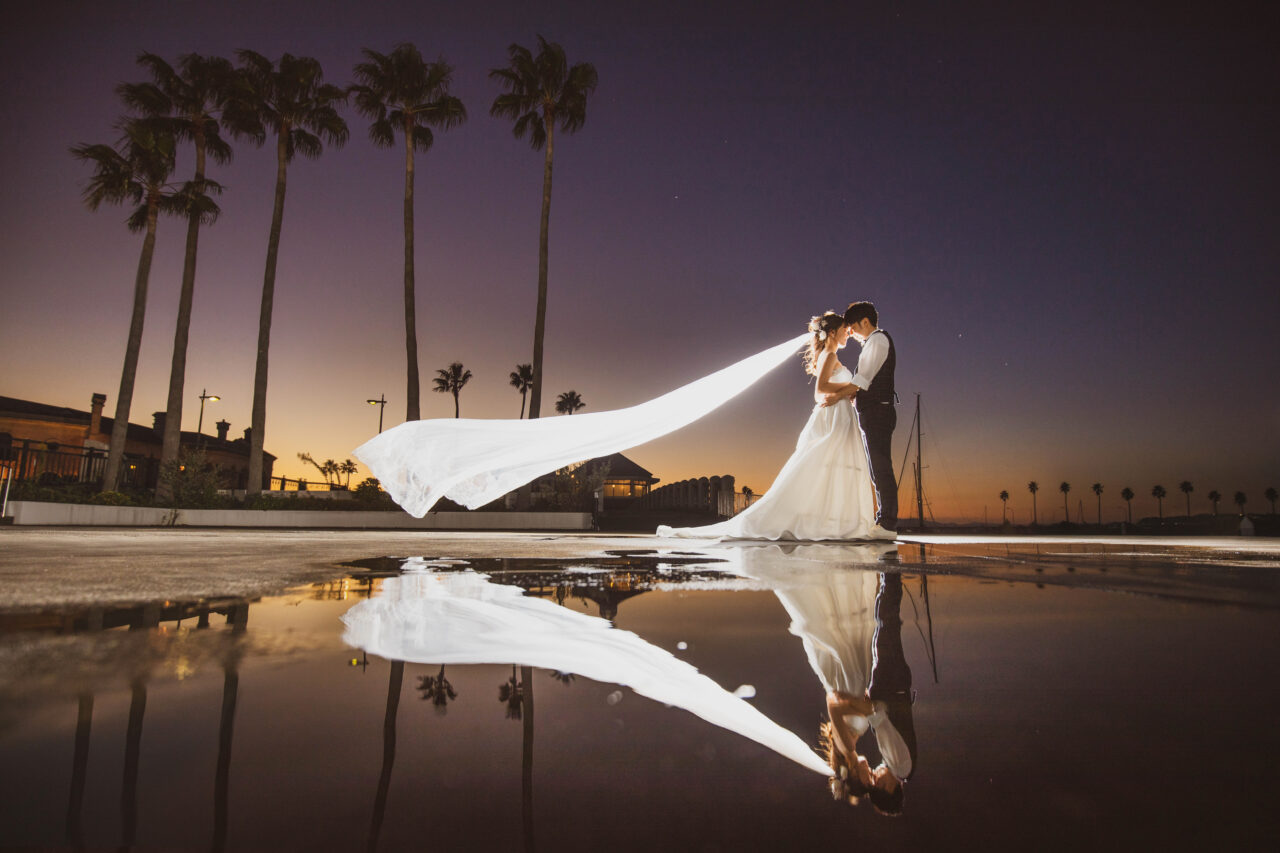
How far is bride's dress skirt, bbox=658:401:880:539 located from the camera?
725 centimetres

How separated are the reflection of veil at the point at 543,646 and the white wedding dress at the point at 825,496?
17.0 feet

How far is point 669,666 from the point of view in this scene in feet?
4.80

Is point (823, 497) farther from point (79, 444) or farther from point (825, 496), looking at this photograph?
point (79, 444)

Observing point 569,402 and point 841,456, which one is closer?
point 841,456

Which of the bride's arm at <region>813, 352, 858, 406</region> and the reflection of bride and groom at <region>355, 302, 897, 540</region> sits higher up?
the bride's arm at <region>813, 352, 858, 406</region>

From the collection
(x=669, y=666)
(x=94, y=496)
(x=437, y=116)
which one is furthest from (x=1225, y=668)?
(x=437, y=116)

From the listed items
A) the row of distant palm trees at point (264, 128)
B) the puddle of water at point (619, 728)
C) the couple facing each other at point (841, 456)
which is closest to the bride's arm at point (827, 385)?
the couple facing each other at point (841, 456)

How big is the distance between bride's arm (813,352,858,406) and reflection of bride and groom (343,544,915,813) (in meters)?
4.52

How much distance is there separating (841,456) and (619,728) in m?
6.77

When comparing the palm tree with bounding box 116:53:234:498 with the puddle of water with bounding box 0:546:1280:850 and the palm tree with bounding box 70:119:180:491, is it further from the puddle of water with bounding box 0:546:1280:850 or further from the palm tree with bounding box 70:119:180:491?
the puddle of water with bounding box 0:546:1280:850

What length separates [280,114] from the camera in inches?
899

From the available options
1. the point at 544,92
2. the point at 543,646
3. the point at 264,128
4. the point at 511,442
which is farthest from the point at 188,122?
the point at 543,646

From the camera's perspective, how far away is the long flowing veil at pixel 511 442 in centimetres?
722

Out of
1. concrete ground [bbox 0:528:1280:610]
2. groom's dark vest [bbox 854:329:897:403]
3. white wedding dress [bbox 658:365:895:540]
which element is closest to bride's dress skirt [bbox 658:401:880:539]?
white wedding dress [bbox 658:365:895:540]
